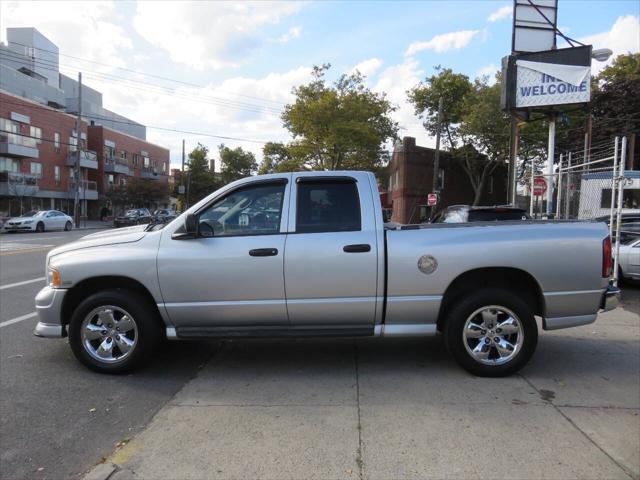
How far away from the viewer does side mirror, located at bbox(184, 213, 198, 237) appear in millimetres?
4520

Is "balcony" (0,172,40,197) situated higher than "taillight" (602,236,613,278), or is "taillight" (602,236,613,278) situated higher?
"balcony" (0,172,40,197)

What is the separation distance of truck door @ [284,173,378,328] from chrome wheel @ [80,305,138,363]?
157 centimetres

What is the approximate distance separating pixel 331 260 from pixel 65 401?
2590 mm

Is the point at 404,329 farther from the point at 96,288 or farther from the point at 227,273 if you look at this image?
the point at 96,288

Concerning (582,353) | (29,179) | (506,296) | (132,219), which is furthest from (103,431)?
(29,179)

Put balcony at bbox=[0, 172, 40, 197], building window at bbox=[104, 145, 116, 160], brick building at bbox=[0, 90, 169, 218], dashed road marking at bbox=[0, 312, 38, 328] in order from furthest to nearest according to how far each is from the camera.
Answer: building window at bbox=[104, 145, 116, 160], brick building at bbox=[0, 90, 169, 218], balcony at bbox=[0, 172, 40, 197], dashed road marking at bbox=[0, 312, 38, 328]

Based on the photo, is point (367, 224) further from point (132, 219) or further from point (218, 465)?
point (132, 219)

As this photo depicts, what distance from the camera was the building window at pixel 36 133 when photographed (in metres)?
43.7

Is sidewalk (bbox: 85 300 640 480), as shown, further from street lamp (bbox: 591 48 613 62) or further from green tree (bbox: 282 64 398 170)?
green tree (bbox: 282 64 398 170)

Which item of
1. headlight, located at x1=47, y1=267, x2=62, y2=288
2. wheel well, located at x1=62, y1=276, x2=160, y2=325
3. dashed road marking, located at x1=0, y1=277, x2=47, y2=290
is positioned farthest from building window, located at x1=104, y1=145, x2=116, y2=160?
wheel well, located at x1=62, y1=276, x2=160, y2=325

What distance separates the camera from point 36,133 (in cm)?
4456

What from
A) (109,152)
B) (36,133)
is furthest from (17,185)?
(109,152)

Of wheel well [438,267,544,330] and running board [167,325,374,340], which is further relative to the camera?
wheel well [438,267,544,330]

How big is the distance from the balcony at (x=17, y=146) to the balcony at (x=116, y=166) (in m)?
12.2
